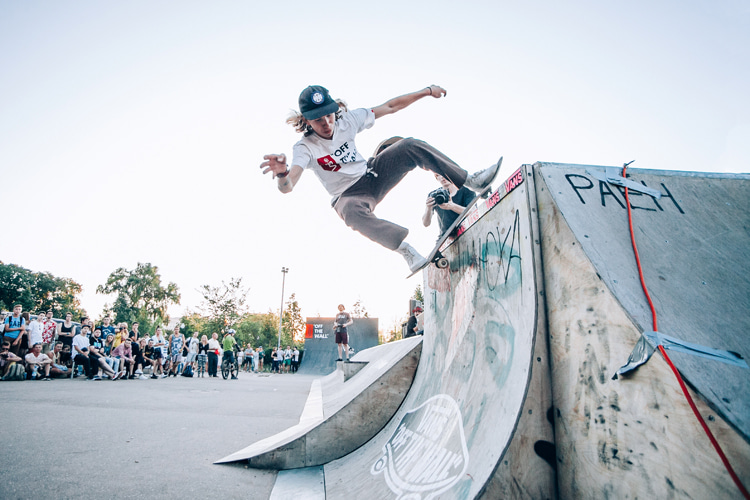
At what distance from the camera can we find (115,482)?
88.9 inches

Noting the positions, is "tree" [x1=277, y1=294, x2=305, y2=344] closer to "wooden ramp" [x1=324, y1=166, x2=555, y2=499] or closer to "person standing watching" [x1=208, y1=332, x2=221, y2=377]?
"person standing watching" [x1=208, y1=332, x2=221, y2=377]

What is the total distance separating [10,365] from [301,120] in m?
11.1

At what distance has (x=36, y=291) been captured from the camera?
170ft

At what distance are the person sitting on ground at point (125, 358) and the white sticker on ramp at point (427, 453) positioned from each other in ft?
39.1

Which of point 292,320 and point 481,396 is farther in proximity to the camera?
point 292,320

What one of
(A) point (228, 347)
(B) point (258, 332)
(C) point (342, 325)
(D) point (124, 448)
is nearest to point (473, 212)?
(D) point (124, 448)

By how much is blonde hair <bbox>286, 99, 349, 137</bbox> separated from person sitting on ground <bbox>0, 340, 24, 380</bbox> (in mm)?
11024

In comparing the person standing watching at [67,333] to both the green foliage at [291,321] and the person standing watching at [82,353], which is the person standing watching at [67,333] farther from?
the green foliage at [291,321]

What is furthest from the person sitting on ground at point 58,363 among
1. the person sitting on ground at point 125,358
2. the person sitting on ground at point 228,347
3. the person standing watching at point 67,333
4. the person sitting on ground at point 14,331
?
the person sitting on ground at point 228,347

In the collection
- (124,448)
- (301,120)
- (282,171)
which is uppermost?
(301,120)

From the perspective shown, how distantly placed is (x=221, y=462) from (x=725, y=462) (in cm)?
301

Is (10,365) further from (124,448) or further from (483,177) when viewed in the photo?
(483,177)

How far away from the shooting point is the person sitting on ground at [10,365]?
9.26m

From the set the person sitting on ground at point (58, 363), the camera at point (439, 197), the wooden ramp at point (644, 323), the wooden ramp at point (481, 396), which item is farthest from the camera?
the person sitting on ground at point (58, 363)
